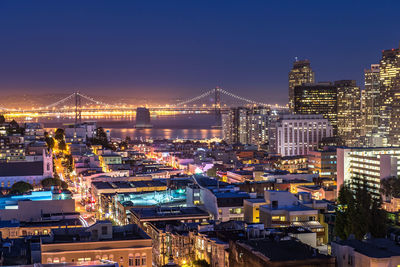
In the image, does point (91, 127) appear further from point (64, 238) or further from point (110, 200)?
point (64, 238)

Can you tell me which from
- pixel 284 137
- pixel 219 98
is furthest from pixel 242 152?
pixel 219 98

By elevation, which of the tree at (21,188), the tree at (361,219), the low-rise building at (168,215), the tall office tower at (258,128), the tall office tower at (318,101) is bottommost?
the tree at (21,188)

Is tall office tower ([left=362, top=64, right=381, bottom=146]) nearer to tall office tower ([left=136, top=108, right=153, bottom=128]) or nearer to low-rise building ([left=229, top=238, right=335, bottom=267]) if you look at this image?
tall office tower ([left=136, top=108, right=153, bottom=128])

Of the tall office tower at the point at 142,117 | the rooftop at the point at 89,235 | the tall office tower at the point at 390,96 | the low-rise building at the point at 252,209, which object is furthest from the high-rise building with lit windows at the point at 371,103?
the rooftop at the point at 89,235

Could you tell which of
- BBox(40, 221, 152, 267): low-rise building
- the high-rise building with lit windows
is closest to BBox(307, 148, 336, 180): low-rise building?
BBox(40, 221, 152, 267): low-rise building

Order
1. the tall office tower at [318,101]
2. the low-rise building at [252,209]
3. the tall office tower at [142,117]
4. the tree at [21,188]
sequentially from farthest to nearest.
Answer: the tall office tower at [142,117] < the tall office tower at [318,101] < the tree at [21,188] < the low-rise building at [252,209]

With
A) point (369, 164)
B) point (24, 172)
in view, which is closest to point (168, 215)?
point (369, 164)

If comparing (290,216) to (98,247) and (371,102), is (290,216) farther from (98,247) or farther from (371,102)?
(371,102)

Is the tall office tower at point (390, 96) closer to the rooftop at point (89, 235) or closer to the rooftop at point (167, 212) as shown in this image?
the rooftop at point (167, 212)
